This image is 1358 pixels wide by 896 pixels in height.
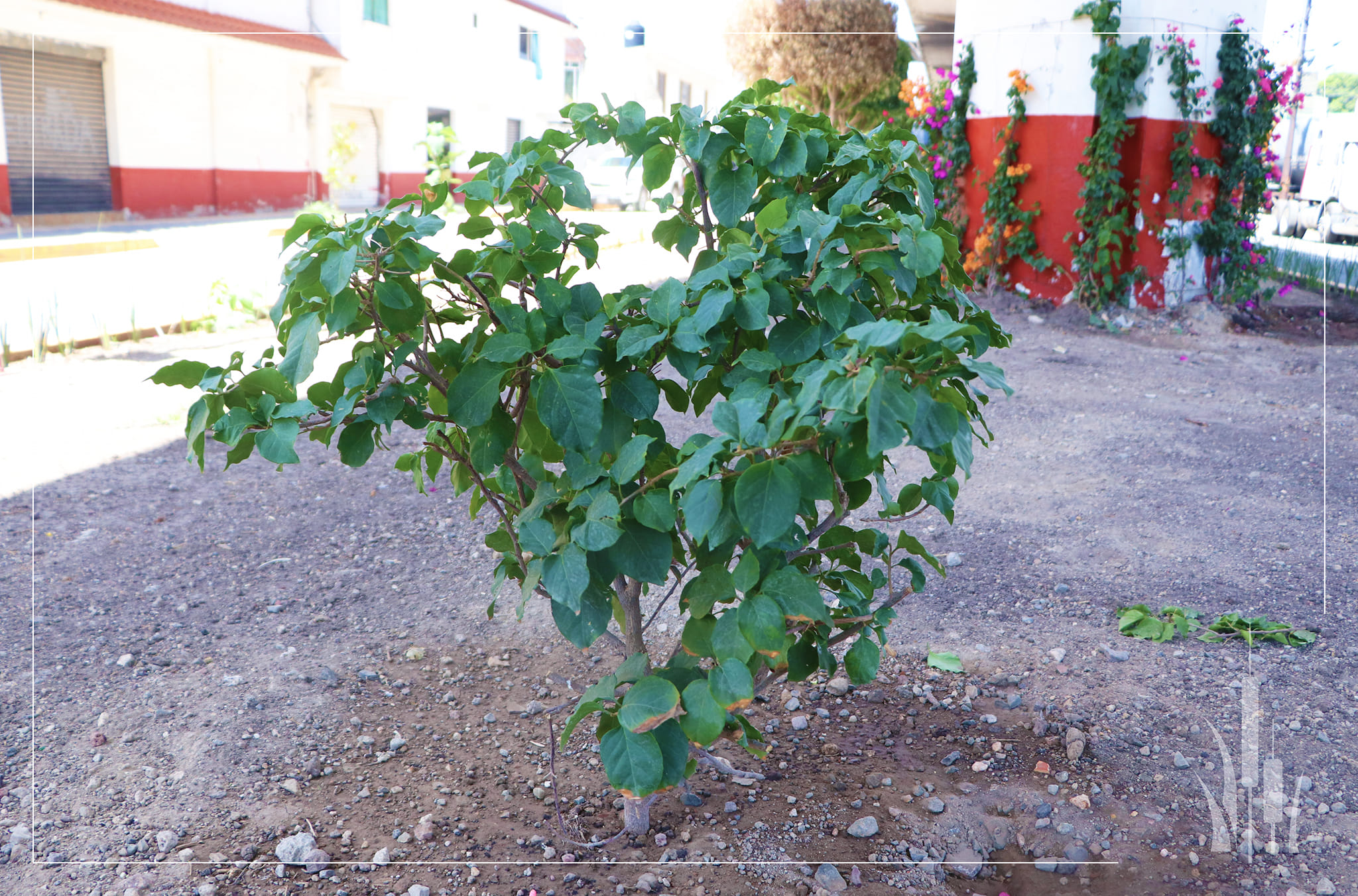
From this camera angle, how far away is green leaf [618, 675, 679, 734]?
125 centimetres

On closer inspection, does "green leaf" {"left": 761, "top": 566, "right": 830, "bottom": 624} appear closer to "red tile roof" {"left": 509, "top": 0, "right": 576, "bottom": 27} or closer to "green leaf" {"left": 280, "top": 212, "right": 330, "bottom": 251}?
"green leaf" {"left": 280, "top": 212, "right": 330, "bottom": 251}

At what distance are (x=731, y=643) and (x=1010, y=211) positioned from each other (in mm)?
6844

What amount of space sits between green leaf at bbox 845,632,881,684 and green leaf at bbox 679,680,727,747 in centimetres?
27

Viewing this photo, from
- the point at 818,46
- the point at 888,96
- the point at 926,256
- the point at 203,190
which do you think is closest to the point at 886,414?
the point at 926,256

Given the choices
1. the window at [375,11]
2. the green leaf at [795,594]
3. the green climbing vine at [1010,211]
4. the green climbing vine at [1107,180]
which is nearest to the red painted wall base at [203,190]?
the window at [375,11]

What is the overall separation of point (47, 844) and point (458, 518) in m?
1.65

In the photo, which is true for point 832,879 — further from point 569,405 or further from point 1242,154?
point 1242,154

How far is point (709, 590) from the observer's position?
1342 millimetres

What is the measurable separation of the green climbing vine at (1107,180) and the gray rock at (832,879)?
629 cm

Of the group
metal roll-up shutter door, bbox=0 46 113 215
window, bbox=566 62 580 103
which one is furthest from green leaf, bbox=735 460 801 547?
window, bbox=566 62 580 103

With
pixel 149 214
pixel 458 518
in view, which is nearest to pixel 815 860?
pixel 458 518

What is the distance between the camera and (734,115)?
4.61 ft

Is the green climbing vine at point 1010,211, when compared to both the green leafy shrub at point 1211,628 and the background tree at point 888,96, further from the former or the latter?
the background tree at point 888,96

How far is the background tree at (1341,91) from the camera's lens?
2.67 metres
